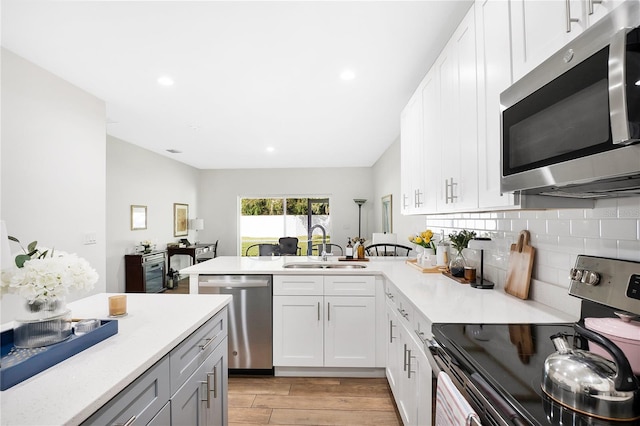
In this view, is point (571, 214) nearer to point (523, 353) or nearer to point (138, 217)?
point (523, 353)

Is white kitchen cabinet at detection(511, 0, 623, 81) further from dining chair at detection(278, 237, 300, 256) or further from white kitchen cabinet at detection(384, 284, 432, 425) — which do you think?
dining chair at detection(278, 237, 300, 256)

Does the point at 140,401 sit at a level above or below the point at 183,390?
above

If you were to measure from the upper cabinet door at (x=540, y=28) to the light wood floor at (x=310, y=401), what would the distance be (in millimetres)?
2254

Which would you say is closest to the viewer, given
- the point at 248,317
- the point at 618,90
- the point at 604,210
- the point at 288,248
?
the point at 618,90

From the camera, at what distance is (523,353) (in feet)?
3.40

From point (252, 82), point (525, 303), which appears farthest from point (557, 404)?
point (252, 82)

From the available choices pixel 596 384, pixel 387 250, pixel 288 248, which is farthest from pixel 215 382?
pixel 288 248

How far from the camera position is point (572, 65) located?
83cm

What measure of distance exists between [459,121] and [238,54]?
162 cm

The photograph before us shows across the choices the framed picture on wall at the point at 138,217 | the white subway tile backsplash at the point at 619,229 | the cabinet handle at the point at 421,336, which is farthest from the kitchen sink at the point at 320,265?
the framed picture on wall at the point at 138,217

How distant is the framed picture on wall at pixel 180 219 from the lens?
682 cm

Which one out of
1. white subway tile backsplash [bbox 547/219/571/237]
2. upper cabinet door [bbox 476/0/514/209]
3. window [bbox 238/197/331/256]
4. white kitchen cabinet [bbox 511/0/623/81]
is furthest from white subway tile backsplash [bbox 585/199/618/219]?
window [bbox 238/197/331/256]

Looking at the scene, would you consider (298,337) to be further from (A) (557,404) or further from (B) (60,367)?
(A) (557,404)

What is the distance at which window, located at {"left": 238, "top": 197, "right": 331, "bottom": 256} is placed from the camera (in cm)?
832
